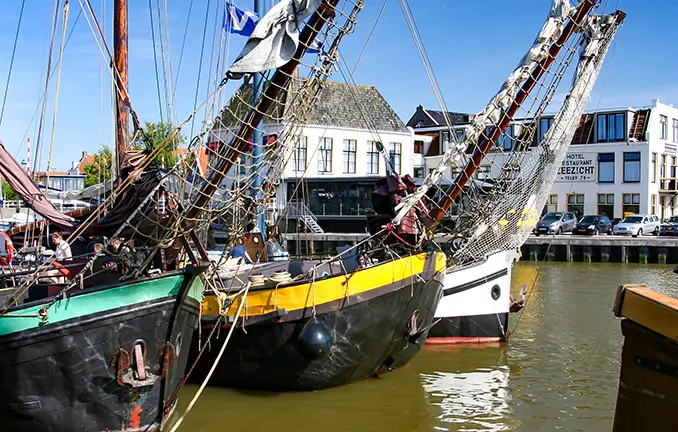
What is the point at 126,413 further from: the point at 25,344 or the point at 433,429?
the point at 433,429

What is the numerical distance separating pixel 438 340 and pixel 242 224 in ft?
19.5

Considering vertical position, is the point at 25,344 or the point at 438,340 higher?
the point at 25,344

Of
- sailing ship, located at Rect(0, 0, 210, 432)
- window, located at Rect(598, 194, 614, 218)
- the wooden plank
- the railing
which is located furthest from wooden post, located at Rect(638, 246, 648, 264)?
the wooden plank

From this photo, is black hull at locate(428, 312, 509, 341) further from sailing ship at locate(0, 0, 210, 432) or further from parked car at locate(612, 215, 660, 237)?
parked car at locate(612, 215, 660, 237)

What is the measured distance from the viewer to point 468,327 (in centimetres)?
1517

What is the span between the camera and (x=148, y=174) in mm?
9852

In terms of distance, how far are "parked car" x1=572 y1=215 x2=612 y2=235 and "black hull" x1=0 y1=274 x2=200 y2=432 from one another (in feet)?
115

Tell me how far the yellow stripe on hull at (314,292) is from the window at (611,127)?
42.1 metres

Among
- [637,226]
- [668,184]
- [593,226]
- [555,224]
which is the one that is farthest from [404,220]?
[668,184]

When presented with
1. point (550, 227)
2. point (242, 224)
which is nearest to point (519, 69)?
point (242, 224)

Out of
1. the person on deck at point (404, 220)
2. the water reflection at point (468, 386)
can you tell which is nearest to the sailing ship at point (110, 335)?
the person on deck at point (404, 220)

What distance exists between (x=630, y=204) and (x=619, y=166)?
8.18 feet

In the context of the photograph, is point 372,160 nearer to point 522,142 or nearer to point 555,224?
point 555,224

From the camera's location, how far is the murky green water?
34.5ft
